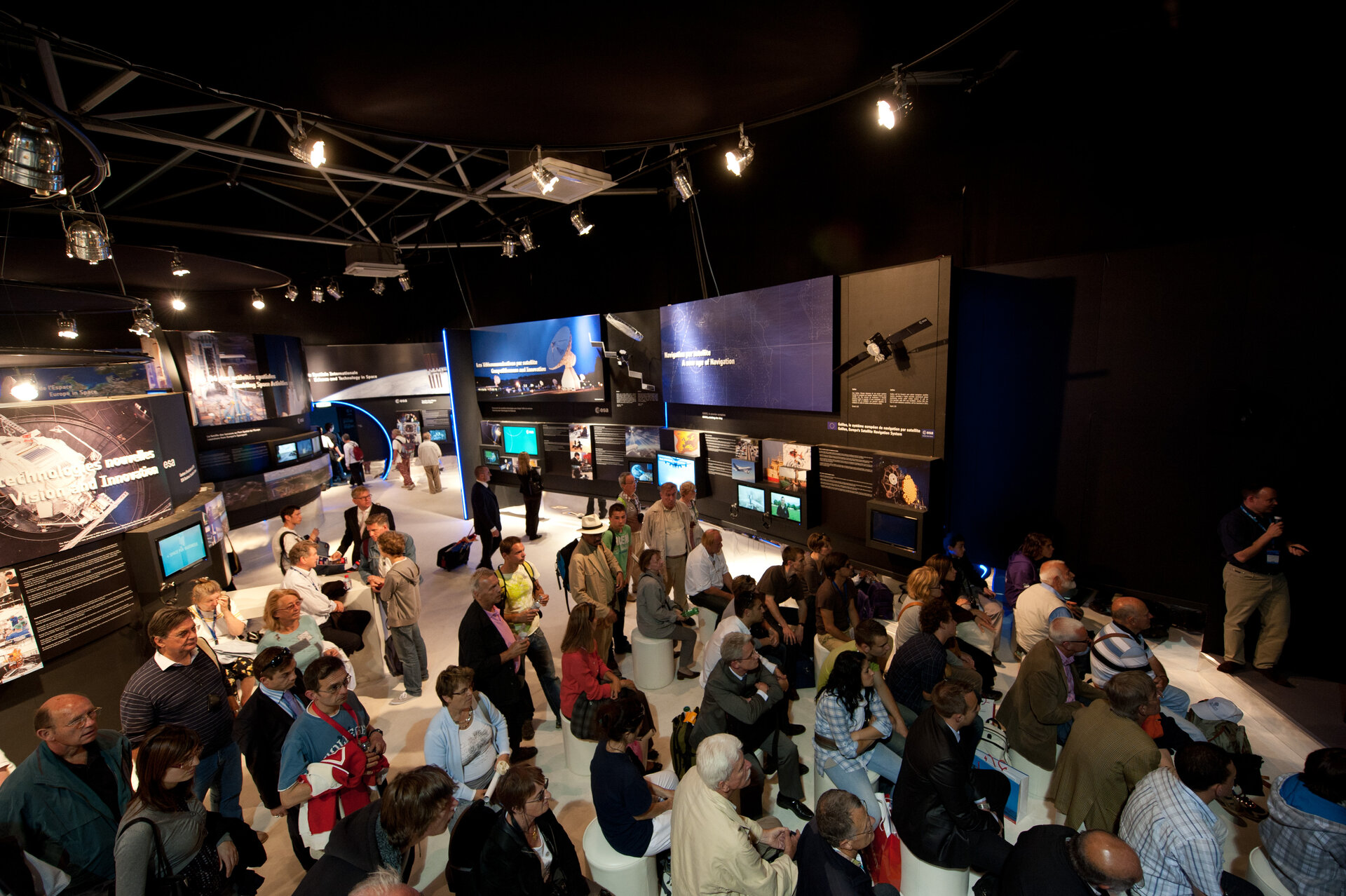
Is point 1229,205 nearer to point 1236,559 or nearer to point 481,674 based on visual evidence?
point 1236,559

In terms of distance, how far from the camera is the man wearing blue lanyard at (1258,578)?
169 inches

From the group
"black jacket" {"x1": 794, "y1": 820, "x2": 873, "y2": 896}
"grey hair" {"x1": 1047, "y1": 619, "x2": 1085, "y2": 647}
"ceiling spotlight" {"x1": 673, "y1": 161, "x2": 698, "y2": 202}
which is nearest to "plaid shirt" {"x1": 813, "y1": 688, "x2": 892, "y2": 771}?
"black jacket" {"x1": 794, "y1": 820, "x2": 873, "y2": 896}

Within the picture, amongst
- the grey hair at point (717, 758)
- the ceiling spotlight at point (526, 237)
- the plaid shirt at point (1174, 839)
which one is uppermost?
the ceiling spotlight at point (526, 237)

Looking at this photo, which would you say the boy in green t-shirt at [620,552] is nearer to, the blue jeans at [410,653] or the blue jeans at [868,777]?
the blue jeans at [410,653]

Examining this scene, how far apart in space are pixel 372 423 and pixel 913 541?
49.4 feet

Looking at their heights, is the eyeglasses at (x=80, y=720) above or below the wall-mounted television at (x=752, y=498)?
above

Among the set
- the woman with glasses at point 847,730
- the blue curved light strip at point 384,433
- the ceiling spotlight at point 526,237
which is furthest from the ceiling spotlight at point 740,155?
the blue curved light strip at point 384,433

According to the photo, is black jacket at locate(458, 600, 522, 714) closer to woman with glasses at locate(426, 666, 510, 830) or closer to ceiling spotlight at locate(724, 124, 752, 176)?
woman with glasses at locate(426, 666, 510, 830)

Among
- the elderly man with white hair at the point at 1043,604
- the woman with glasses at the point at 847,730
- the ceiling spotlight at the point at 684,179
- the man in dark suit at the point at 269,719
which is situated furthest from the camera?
the ceiling spotlight at the point at 684,179

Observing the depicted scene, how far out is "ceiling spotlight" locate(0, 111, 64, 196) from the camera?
8.60 feet

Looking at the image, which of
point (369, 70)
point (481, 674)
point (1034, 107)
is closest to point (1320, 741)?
point (1034, 107)

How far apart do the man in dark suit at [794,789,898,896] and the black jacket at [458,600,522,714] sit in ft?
7.57

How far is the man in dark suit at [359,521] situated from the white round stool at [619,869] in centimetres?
441

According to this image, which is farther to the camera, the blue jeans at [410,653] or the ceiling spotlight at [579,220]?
the ceiling spotlight at [579,220]
